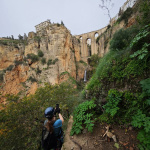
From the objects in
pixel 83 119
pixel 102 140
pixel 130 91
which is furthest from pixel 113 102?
pixel 83 119

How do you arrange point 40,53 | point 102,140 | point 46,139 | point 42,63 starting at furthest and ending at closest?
point 40,53 → point 42,63 → point 102,140 → point 46,139

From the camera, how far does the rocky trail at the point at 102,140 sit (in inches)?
67.2

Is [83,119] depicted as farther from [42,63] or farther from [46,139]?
[42,63]

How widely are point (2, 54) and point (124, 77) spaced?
933 inches

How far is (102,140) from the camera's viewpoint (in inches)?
79.2

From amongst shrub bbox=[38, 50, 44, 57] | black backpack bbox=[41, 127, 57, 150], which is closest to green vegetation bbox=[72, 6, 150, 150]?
black backpack bbox=[41, 127, 57, 150]

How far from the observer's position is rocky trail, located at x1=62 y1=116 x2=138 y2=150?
5.60 feet

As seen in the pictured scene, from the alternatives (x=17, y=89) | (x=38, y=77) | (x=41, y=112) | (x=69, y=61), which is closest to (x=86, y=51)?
(x=69, y=61)

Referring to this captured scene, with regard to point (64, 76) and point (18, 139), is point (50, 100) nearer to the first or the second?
point (18, 139)

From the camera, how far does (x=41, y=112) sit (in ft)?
15.3

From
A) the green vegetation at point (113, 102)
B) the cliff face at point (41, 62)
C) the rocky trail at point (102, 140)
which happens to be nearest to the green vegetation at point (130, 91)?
the green vegetation at point (113, 102)

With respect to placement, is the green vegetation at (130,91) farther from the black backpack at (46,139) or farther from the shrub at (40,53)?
the shrub at (40,53)

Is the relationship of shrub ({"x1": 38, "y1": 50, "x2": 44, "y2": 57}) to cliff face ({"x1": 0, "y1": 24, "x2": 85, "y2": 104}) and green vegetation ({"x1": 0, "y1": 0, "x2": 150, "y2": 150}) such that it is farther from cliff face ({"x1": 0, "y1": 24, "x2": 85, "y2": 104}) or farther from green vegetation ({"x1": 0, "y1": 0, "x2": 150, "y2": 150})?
green vegetation ({"x1": 0, "y1": 0, "x2": 150, "y2": 150})

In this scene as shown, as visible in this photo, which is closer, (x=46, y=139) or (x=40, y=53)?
(x=46, y=139)
